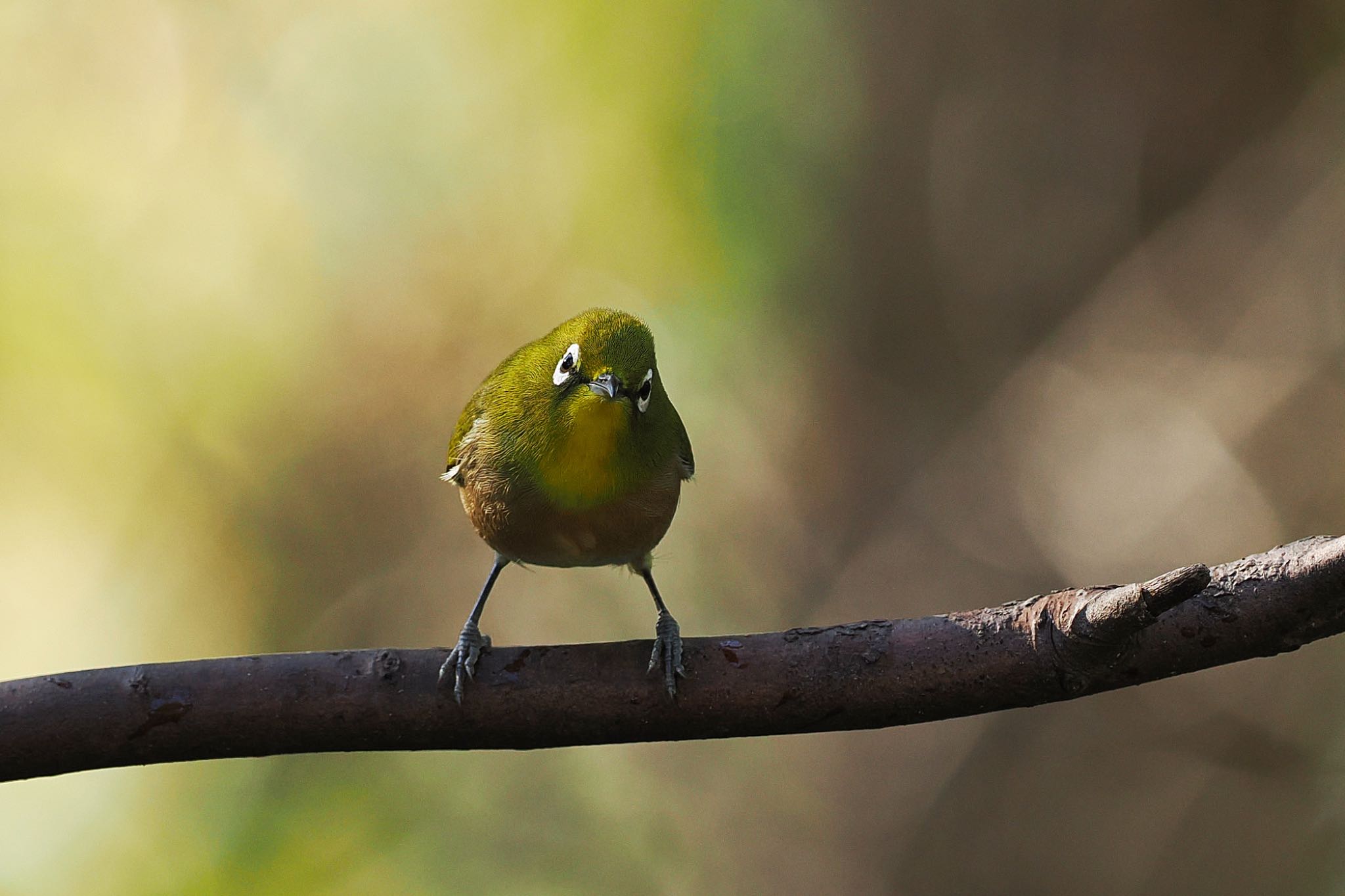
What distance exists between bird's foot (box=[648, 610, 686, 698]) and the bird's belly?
49cm

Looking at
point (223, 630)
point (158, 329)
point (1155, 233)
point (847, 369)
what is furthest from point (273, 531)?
point (1155, 233)

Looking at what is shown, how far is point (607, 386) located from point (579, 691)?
0.83 metres

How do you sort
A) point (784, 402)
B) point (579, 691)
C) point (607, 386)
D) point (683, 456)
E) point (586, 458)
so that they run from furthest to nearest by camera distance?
1. point (784, 402)
2. point (683, 456)
3. point (586, 458)
4. point (607, 386)
5. point (579, 691)

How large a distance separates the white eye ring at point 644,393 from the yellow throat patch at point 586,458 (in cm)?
4

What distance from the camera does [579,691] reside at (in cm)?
295

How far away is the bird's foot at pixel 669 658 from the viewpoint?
2.93m

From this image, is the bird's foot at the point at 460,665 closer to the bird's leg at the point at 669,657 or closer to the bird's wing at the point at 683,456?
the bird's leg at the point at 669,657

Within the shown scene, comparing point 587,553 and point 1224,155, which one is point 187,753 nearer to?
point 587,553

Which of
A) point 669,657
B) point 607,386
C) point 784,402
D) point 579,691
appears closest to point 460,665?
point 579,691

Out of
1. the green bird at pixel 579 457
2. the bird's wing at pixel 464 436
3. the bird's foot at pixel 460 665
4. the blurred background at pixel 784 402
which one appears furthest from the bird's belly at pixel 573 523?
the blurred background at pixel 784 402

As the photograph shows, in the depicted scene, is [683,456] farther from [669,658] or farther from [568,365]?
[669,658]

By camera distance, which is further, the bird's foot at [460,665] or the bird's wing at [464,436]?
the bird's wing at [464,436]

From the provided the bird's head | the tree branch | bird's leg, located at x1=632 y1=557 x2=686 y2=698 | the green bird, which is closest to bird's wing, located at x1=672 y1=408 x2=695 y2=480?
the green bird

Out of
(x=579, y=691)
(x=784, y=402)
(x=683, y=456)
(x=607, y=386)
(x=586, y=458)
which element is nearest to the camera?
(x=579, y=691)
